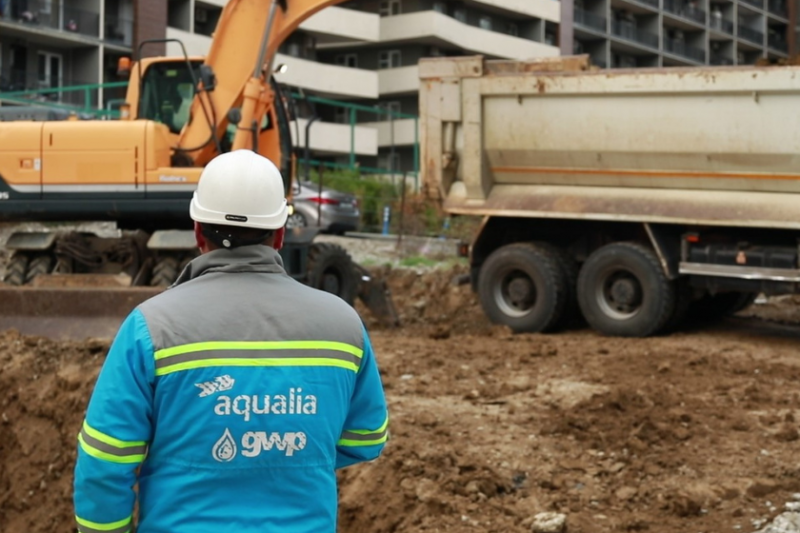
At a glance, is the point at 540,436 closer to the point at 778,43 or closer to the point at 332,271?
the point at 332,271

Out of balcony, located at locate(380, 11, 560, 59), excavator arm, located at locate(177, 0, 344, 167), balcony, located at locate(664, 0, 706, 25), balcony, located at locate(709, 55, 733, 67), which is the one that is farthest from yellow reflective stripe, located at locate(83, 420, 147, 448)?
balcony, located at locate(709, 55, 733, 67)

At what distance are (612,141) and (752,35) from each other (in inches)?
2737

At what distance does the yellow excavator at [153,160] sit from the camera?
1223 centimetres

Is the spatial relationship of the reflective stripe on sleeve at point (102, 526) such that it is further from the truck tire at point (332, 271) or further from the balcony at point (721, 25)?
the balcony at point (721, 25)

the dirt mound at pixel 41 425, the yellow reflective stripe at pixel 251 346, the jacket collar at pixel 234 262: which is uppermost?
the jacket collar at pixel 234 262

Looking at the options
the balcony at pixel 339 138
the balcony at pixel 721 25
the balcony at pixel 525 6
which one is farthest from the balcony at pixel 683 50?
the balcony at pixel 339 138

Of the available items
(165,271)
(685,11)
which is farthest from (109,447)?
(685,11)

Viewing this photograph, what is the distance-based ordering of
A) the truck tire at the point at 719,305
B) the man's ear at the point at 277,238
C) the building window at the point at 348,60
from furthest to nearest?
the building window at the point at 348,60 → the truck tire at the point at 719,305 → the man's ear at the point at 277,238

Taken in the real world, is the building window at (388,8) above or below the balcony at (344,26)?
above

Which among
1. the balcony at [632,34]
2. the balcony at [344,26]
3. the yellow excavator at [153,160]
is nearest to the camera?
the yellow excavator at [153,160]

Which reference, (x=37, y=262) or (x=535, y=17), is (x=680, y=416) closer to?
(x=37, y=262)

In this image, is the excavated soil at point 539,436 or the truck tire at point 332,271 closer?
the excavated soil at point 539,436

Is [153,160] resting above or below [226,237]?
above

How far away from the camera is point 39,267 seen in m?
12.7
